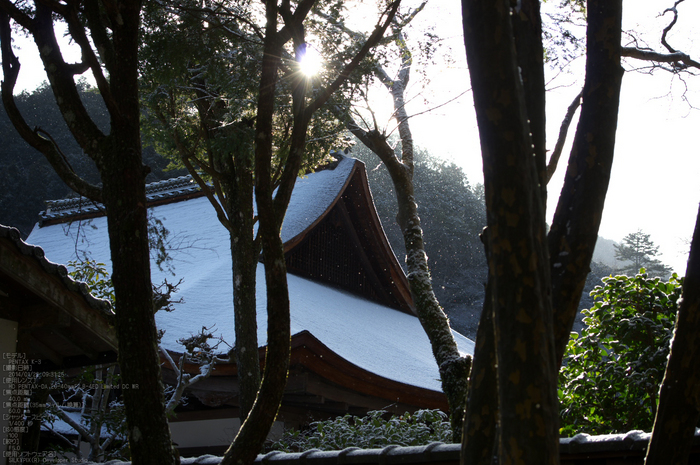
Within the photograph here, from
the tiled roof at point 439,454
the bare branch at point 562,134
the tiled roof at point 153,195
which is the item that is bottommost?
the tiled roof at point 439,454

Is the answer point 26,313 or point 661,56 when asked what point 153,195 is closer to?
point 26,313

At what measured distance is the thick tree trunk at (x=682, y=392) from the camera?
162 centimetres

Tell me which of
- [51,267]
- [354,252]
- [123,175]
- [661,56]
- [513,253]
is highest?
[661,56]

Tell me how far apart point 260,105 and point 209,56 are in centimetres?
225

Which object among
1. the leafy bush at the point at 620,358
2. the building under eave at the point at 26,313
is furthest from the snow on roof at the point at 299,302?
the leafy bush at the point at 620,358

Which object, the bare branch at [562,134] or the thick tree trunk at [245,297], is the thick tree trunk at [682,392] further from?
the thick tree trunk at [245,297]

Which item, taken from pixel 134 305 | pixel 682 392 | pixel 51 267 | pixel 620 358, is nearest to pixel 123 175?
pixel 134 305

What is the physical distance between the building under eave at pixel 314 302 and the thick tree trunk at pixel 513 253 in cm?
305

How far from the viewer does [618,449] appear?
8.84 feet

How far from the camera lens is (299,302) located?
791 centimetres

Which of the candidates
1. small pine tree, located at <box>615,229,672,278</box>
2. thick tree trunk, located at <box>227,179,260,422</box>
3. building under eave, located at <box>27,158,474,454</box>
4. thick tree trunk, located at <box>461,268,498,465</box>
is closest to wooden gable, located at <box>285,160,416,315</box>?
building under eave, located at <box>27,158,474,454</box>

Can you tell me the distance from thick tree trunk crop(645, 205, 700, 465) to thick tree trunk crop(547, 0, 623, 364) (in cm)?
29

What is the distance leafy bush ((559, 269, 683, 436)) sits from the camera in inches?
180

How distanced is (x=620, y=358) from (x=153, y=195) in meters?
11.1
